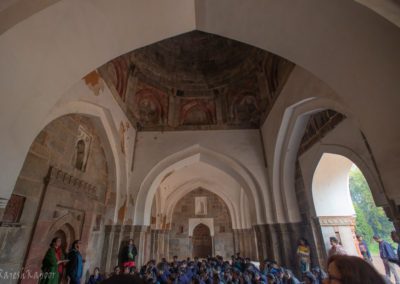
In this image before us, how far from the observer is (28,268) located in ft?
9.52

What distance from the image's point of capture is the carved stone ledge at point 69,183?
3.46 m

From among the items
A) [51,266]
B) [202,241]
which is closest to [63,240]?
[51,266]

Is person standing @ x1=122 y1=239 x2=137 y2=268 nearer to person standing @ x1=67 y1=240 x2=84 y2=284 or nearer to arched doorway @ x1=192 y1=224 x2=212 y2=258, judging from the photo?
person standing @ x1=67 y1=240 x2=84 y2=284

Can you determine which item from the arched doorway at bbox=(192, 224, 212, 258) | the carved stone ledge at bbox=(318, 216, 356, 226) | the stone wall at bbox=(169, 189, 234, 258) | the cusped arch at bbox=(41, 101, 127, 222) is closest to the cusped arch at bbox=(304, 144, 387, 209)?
the carved stone ledge at bbox=(318, 216, 356, 226)

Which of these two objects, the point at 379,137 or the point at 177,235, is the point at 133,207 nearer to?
the point at 379,137

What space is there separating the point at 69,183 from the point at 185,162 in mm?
3821

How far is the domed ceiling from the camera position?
6.69 metres

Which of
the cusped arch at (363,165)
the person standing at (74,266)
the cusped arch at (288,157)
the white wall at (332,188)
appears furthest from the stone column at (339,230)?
the person standing at (74,266)

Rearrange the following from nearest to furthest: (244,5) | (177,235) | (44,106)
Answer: (44,106) → (244,5) → (177,235)

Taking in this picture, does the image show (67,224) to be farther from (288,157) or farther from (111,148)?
(288,157)

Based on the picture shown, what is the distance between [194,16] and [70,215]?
427 cm

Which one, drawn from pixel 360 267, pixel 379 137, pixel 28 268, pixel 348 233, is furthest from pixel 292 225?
pixel 28 268

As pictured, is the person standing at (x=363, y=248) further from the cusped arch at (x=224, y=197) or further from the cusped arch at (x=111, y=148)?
the cusped arch at (x=224, y=197)

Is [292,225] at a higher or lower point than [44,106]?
lower
